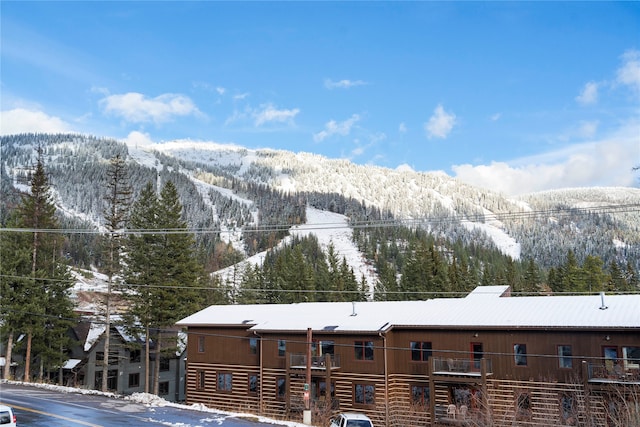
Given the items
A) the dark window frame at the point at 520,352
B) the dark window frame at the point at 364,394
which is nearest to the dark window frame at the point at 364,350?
the dark window frame at the point at 364,394

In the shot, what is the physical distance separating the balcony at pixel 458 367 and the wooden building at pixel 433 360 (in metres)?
0.06

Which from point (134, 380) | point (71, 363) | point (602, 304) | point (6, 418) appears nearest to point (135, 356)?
point (134, 380)

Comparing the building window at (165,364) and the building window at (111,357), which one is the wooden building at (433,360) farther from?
the building window at (165,364)

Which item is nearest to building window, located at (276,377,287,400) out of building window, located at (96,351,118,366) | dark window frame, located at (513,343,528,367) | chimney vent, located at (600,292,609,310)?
dark window frame, located at (513,343,528,367)

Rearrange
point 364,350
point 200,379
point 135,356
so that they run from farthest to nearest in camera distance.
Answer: point 135,356
point 200,379
point 364,350

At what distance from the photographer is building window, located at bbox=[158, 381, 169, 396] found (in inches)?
2392

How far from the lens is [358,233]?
186m

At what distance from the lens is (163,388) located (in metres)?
61.3

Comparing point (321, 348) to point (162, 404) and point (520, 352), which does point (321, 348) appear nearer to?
point (162, 404)

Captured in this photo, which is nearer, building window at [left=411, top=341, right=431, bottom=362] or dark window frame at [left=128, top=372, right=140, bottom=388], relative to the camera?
building window at [left=411, top=341, right=431, bottom=362]

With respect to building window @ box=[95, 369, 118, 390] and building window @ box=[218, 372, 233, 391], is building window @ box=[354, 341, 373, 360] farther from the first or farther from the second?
building window @ box=[95, 369, 118, 390]

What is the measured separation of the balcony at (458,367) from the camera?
31781 millimetres

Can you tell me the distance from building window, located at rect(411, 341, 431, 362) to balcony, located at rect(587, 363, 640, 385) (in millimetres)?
9209

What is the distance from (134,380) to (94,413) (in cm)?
3475
